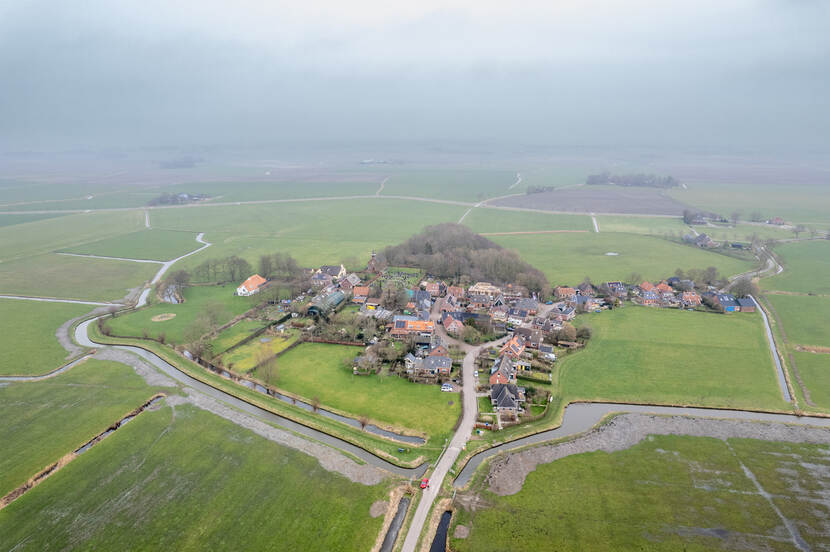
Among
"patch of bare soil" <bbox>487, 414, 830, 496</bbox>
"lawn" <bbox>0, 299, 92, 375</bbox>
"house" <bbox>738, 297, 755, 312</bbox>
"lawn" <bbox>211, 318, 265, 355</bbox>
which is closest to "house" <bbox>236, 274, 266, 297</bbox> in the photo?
"lawn" <bbox>211, 318, 265, 355</bbox>

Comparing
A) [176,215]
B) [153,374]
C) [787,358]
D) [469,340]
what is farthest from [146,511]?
[176,215]

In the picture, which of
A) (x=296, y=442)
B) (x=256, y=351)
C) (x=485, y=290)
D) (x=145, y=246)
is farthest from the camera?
(x=145, y=246)

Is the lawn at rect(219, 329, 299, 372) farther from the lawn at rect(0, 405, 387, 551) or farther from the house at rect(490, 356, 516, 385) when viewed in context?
the house at rect(490, 356, 516, 385)

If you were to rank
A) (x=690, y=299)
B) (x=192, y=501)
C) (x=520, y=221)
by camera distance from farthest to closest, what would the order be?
(x=520, y=221) → (x=690, y=299) → (x=192, y=501)

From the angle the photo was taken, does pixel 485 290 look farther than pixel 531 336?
Yes

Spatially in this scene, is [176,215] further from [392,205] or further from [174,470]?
[174,470]

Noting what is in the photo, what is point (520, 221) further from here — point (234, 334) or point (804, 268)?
point (234, 334)

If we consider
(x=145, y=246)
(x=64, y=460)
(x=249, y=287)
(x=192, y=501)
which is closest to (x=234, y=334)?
(x=249, y=287)
